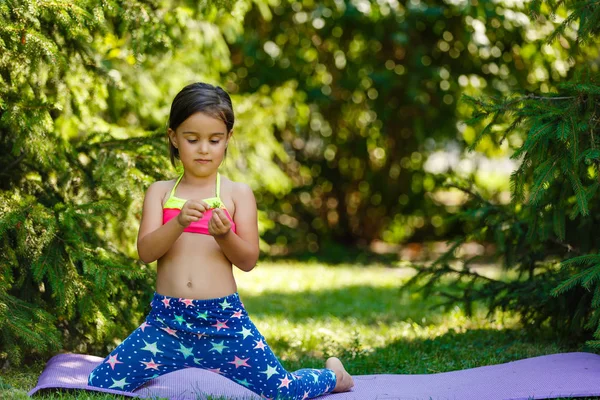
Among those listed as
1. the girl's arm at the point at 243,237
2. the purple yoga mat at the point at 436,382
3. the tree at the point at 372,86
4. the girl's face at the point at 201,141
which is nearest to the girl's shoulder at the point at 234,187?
the girl's arm at the point at 243,237

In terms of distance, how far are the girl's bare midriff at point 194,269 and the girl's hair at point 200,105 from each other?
518 mm

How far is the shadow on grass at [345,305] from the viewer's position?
6.07 m

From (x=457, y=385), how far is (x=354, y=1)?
6529 millimetres

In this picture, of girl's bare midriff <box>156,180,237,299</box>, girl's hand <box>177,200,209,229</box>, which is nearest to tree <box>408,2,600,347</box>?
girl's bare midriff <box>156,180,237,299</box>

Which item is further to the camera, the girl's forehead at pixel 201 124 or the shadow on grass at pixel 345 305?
the shadow on grass at pixel 345 305

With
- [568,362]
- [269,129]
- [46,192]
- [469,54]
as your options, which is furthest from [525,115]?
[469,54]

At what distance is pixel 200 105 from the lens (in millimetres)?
3303

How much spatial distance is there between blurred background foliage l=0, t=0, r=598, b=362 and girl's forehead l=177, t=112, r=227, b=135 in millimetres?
902

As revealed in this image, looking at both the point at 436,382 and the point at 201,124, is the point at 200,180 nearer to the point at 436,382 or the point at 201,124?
the point at 201,124

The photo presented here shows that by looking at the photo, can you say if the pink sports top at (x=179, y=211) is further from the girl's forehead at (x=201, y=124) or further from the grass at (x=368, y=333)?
the grass at (x=368, y=333)

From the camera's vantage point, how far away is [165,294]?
3332 mm

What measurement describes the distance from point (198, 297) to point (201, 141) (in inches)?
26.8

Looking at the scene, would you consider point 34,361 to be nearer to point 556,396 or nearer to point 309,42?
point 556,396

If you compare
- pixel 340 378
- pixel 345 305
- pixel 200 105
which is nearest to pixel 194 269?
pixel 200 105
